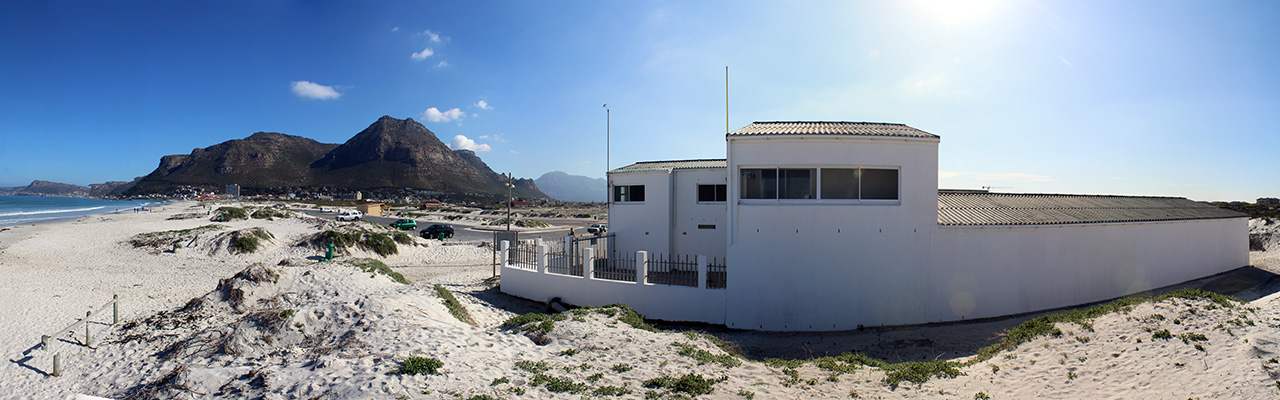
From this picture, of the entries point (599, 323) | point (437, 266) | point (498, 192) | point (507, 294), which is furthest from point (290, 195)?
point (599, 323)

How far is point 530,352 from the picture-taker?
8766 mm

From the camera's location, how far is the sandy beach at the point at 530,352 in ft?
23.0

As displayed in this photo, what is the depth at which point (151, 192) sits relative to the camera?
13250cm

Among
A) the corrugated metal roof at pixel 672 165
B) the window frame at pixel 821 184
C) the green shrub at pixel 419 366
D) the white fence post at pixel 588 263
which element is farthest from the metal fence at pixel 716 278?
the green shrub at pixel 419 366

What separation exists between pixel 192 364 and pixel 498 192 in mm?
138000

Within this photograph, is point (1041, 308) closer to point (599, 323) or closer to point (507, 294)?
point (599, 323)

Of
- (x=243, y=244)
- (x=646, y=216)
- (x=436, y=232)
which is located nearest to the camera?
(x=646, y=216)

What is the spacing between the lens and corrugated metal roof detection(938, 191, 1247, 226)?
43.9 feet

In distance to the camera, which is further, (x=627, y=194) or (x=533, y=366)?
(x=627, y=194)

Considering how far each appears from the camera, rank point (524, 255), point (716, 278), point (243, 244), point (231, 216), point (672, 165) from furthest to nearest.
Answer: point (231, 216) → point (243, 244) → point (672, 165) → point (524, 255) → point (716, 278)

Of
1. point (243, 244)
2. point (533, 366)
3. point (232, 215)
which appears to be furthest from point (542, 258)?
point (232, 215)

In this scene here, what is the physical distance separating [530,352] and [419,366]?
2.03 m

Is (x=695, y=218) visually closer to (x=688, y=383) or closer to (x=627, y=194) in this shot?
(x=627, y=194)

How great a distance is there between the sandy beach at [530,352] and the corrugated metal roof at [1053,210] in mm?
2727
